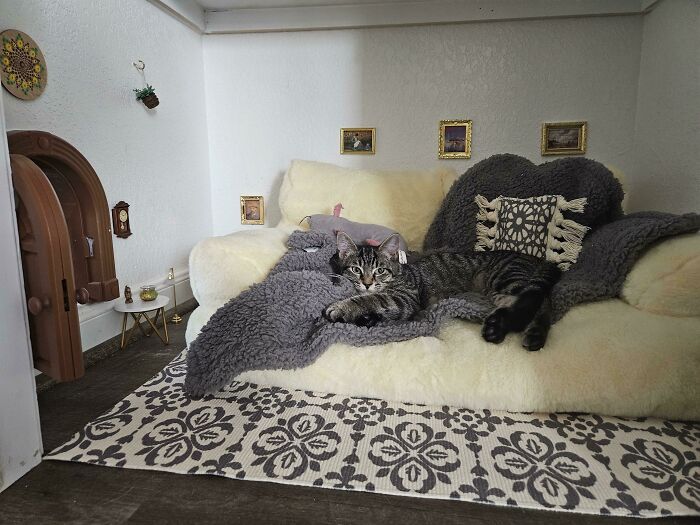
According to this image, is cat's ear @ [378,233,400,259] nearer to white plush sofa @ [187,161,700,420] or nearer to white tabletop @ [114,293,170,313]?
white plush sofa @ [187,161,700,420]

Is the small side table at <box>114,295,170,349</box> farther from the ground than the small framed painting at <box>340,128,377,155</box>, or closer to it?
closer to it

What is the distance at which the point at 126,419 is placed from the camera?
123 centimetres

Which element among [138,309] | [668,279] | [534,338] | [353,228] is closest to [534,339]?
[534,338]

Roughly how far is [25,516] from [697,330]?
176cm

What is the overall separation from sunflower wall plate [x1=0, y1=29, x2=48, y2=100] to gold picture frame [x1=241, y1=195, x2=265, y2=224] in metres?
1.32

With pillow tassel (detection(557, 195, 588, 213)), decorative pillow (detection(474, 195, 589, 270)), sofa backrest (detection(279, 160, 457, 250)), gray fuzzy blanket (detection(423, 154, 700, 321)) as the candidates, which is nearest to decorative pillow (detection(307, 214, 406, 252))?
sofa backrest (detection(279, 160, 457, 250))

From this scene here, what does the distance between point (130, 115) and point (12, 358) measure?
1342 mm

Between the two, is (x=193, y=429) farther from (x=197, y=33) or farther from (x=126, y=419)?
(x=197, y=33)

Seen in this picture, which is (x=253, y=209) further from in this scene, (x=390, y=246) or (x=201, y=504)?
(x=201, y=504)

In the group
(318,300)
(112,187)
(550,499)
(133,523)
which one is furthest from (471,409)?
(112,187)

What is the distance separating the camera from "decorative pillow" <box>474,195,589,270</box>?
168 centimetres

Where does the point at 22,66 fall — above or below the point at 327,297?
above

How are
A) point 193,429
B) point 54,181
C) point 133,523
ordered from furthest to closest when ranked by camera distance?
point 54,181
point 193,429
point 133,523

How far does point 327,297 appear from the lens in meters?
1.52
